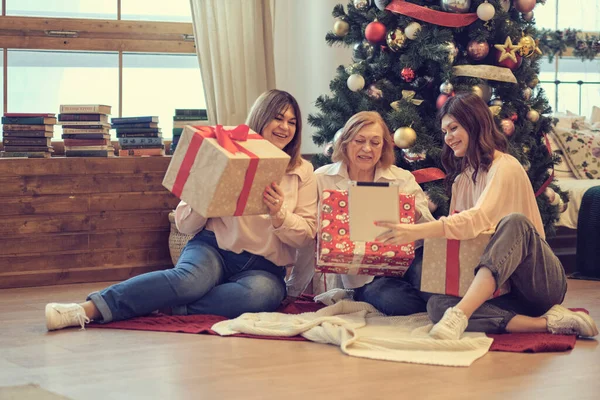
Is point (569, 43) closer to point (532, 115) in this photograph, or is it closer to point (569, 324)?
point (532, 115)

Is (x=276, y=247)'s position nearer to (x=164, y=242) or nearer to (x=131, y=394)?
(x=131, y=394)

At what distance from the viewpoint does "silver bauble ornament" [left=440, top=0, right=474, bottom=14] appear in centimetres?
338

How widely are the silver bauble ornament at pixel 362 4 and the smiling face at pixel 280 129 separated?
987 mm

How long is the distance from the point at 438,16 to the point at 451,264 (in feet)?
4.11

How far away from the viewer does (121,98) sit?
14.2ft

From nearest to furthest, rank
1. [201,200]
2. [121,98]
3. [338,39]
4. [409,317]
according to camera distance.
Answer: [201,200], [409,317], [338,39], [121,98]

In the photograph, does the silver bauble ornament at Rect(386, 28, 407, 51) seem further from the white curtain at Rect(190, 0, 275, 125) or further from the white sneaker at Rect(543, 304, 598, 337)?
the white sneaker at Rect(543, 304, 598, 337)

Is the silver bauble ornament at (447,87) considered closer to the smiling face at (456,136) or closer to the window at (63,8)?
the smiling face at (456,136)

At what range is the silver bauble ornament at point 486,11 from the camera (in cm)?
336

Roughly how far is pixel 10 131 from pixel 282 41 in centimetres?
148

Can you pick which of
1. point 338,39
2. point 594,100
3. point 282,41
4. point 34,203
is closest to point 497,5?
point 338,39

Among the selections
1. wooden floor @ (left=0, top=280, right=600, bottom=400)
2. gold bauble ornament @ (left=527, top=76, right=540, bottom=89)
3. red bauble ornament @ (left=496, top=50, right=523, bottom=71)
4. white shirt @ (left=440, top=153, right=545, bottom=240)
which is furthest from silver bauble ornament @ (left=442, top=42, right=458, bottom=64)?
wooden floor @ (left=0, top=280, right=600, bottom=400)

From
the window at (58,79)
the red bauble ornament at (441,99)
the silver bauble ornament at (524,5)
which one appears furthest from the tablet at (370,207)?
the window at (58,79)

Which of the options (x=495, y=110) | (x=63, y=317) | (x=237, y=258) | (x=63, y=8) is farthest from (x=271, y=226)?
(x=63, y=8)
